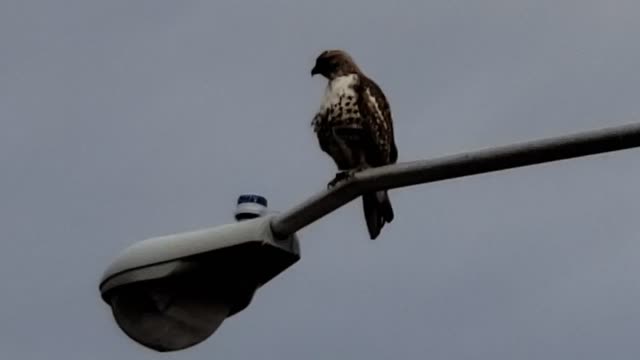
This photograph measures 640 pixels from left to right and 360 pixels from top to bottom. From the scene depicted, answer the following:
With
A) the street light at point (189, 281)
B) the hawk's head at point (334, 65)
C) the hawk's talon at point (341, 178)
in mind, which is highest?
the hawk's head at point (334, 65)

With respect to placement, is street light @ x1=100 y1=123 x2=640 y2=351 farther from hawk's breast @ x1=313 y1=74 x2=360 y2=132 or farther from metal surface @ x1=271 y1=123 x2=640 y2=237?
hawk's breast @ x1=313 y1=74 x2=360 y2=132

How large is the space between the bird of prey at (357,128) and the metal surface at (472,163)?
296cm

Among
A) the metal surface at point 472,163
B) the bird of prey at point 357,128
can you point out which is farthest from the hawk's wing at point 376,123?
the metal surface at point 472,163

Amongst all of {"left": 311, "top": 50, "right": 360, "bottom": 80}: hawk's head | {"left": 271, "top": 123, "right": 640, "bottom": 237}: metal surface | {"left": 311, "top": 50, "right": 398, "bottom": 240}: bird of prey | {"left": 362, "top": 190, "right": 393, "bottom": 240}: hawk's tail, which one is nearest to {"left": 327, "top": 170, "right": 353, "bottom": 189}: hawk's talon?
{"left": 271, "top": 123, "right": 640, "bottom": 237}: metal surface

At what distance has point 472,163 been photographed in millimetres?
4727

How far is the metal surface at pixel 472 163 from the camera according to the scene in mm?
4551

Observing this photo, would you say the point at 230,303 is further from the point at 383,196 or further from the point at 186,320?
the point at 383,196

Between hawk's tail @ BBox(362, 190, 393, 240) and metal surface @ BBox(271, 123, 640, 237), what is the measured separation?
2.82 m

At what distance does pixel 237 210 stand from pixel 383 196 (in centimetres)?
260

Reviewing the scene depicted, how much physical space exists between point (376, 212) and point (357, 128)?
0.64 meters

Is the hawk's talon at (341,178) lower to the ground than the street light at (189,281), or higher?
higher

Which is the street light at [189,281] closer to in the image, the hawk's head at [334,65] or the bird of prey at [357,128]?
the bird of prey at [357,128]

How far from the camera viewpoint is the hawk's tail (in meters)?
7.90

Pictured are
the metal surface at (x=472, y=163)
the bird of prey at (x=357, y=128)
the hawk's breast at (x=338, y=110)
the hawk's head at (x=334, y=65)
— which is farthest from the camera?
the hawk's head at (x=334, y=65)
